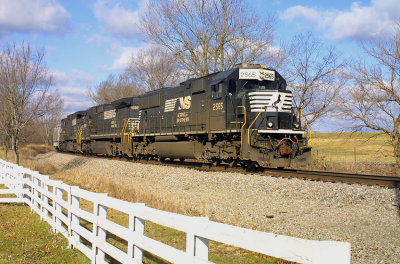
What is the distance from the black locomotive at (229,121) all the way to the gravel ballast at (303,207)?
1.59 m

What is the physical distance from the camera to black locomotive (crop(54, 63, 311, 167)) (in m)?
13.8

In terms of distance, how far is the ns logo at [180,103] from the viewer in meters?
17.6

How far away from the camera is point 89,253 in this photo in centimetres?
545

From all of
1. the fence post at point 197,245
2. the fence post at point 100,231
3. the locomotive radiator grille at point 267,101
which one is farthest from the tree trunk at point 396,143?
the fence post at point 197,245

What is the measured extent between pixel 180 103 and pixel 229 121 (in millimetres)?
4363

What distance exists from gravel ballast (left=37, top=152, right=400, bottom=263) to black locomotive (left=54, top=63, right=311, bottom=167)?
1.59 m

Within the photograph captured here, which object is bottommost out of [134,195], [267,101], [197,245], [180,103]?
[134,195]

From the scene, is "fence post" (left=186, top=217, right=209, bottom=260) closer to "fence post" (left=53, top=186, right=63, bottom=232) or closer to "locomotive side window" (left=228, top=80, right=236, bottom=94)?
"fence post" (left=53, top=186, right=63, bottom=232)

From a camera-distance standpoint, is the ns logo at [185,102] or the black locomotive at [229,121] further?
the ns logo at [185,102]

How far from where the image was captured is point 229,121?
14695mm

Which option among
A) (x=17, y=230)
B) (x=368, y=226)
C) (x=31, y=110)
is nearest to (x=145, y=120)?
(x=31, y=110)

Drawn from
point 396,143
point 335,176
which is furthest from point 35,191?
point 396,143

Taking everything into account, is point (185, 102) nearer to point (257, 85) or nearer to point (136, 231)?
point (257, 85)

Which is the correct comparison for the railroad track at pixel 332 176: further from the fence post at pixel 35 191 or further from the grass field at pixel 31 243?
the grass field at pixel 31 243
